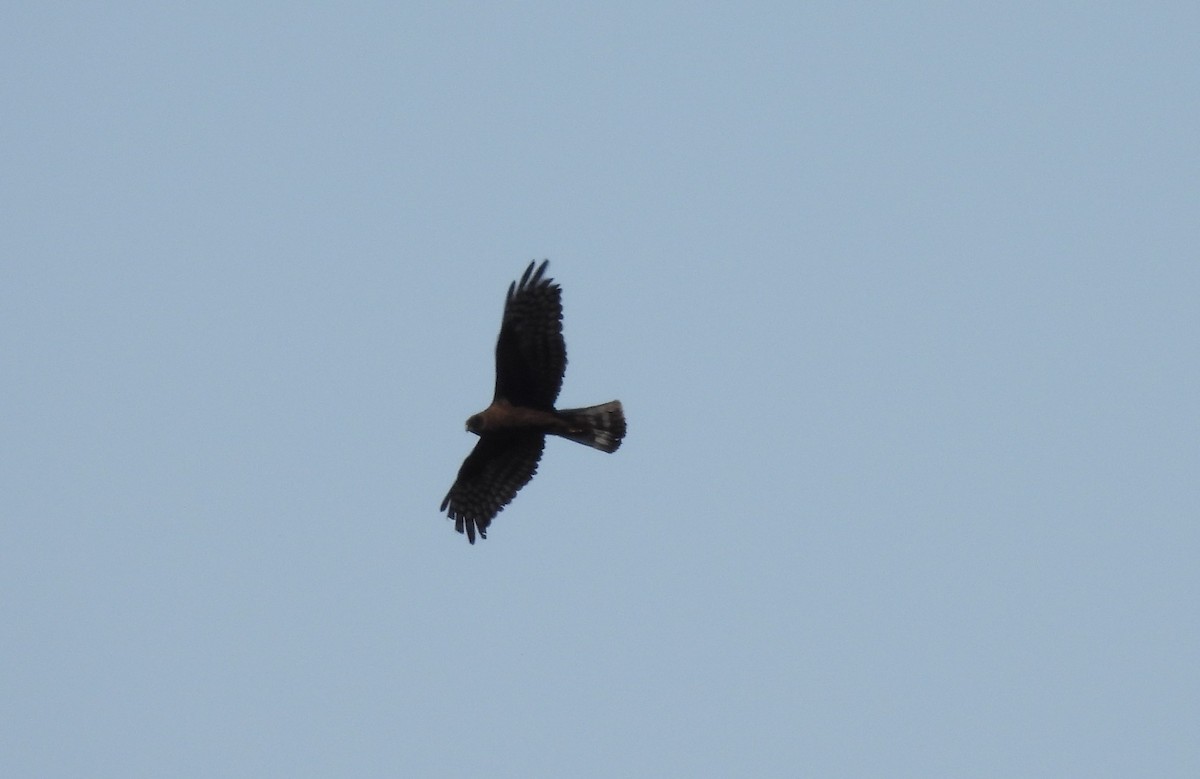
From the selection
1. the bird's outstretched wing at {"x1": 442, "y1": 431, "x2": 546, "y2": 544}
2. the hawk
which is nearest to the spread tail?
the hawk

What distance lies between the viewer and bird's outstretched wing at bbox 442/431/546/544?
20.1 meters

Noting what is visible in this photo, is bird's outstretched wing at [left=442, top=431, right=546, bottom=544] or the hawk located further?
bird's outstretched wing at [left=442, top=431, right=546, bottom=544]

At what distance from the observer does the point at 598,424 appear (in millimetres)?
19219

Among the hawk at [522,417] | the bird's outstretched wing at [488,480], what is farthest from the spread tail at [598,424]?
the bird's outstretched wing at [488,480]

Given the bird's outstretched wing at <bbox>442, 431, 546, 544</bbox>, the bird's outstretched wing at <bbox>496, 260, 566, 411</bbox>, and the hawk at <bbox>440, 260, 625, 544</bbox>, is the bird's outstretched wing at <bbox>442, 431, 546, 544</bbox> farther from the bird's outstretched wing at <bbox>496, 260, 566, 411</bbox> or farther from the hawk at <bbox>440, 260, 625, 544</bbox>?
the bird's outstretched wing at <bbox>496, 260, 566, 411</bbox>

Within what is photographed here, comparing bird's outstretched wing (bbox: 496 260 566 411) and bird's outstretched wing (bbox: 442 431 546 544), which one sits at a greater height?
bird's outstretched wing (bbox: 496 260 566 411)

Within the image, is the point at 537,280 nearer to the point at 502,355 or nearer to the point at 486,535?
the point at 502,355

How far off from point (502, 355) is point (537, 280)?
82 centimetres

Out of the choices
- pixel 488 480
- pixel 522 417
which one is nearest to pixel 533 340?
pixel 522 417

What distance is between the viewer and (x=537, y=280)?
18.8 metres

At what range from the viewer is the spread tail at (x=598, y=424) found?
19.2 meters

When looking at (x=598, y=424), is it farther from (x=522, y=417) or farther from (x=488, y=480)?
(x=488, y=480)

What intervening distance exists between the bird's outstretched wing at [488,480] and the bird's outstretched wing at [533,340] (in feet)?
3.14

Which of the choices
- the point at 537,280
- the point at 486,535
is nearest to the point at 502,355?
the point at 537,280
